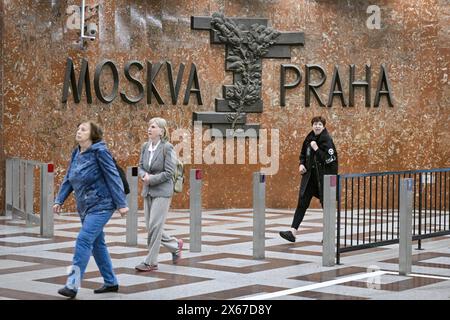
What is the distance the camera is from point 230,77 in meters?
17.5

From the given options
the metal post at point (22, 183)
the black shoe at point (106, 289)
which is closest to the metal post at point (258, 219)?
the black shoe at point (106, 289)

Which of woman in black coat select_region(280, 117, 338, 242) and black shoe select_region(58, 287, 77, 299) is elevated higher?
woman in black coat select_region(280, 117, 338, 242)

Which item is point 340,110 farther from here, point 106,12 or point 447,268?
point 447,268

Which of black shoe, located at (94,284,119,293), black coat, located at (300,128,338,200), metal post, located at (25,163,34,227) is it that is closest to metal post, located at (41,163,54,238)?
metal post, located at (25,163,34,227)

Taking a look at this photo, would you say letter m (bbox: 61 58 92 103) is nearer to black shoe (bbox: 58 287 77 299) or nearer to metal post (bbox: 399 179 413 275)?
metal post (bbox: 399 179 413 275)

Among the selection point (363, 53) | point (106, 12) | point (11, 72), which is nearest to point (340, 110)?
point (363, 53)

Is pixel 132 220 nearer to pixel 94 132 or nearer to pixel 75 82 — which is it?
pixel 94 132

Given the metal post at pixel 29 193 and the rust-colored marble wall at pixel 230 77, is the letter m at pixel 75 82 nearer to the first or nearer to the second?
the rust-colored marble wall at pixel 230 77

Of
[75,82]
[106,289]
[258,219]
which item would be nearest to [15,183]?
[75,82]

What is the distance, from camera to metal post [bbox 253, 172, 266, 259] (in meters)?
10.7

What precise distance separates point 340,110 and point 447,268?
324 inches

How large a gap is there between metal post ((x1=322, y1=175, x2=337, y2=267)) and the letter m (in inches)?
290

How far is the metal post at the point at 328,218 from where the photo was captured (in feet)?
32.9

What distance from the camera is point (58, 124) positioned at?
1612cm
